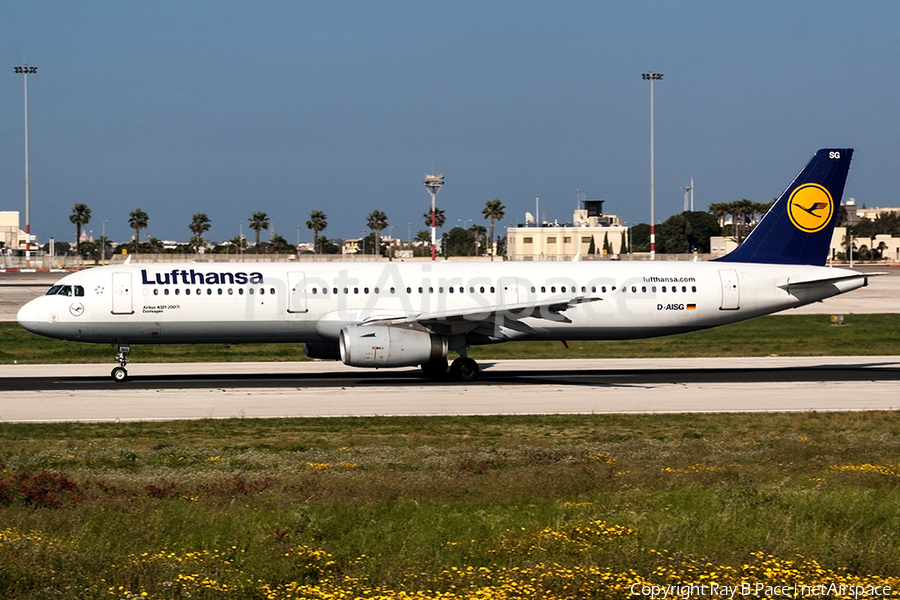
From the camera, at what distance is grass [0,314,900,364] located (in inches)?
1720

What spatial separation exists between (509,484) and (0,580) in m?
8.41

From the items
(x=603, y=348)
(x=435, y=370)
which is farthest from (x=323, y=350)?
(x=603, y=348)

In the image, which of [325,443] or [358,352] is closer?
[325,443]

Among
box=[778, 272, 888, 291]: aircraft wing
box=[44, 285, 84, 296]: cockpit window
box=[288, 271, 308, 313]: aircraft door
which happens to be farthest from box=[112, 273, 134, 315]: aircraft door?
box=[778, 272, 888, 291]: aircraft wing

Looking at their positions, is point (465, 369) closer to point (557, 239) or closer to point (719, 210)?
point (557, 239)

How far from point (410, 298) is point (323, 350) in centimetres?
338

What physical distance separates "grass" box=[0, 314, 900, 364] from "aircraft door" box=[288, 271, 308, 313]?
8660mm

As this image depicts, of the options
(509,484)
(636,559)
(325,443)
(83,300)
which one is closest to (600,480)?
(509,484)

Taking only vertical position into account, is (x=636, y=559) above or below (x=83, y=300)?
below

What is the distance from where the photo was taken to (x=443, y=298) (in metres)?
35.8

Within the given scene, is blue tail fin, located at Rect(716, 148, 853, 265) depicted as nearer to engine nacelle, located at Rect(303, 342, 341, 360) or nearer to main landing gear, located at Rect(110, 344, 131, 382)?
engine nacelle, located at Rect(303, 342, 341, 360)

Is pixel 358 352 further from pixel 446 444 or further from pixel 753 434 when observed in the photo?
pixel 753 434

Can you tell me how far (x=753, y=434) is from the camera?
80.4 ft

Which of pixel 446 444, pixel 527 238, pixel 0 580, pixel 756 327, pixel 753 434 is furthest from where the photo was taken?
pixel 527 238
